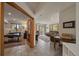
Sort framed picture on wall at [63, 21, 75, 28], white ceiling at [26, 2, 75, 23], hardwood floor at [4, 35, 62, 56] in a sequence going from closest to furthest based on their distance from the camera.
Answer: white ceiling at [26, 2, 75, 23]
hardwood floor at [4, 35, 62, 56]
framed picture on wall at [63, 21, 75, 28]

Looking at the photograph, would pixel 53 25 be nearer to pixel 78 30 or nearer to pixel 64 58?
pixel 78 30

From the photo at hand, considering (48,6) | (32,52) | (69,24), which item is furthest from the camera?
(69,24)

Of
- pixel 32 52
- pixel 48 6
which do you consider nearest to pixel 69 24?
pixel 48 6

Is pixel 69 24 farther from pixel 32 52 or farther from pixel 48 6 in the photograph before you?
pixel 32 52

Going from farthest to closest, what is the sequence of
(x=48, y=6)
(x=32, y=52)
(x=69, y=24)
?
(x=69, y=24)
(x=32, y=52)
(x=48, y=6)

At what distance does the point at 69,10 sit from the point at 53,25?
421 inches

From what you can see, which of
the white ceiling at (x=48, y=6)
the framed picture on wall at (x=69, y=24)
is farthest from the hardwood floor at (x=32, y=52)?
the white ceiling at (x=48, y=6)

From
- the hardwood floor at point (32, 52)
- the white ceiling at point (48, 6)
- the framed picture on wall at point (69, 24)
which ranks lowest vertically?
the hardwood floor at point (32, 52)

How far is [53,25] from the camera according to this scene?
16.8 m

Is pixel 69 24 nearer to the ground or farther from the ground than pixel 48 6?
nearer to the ground

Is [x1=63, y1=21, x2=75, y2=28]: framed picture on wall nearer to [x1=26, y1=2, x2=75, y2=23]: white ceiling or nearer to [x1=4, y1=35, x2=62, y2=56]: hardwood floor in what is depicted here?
[x1=26, y1=2, x2=75, y2=23]: white ceiling

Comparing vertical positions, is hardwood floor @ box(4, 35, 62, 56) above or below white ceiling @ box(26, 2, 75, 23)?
below

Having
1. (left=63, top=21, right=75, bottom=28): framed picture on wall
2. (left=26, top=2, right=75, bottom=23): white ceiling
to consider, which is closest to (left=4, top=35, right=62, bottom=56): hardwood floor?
(left=63, top=21, right=75, bottom=28): framed picture on wall

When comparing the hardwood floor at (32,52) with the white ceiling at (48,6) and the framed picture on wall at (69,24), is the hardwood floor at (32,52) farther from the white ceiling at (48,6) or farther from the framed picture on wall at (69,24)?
the white ceiling at (48,6)
